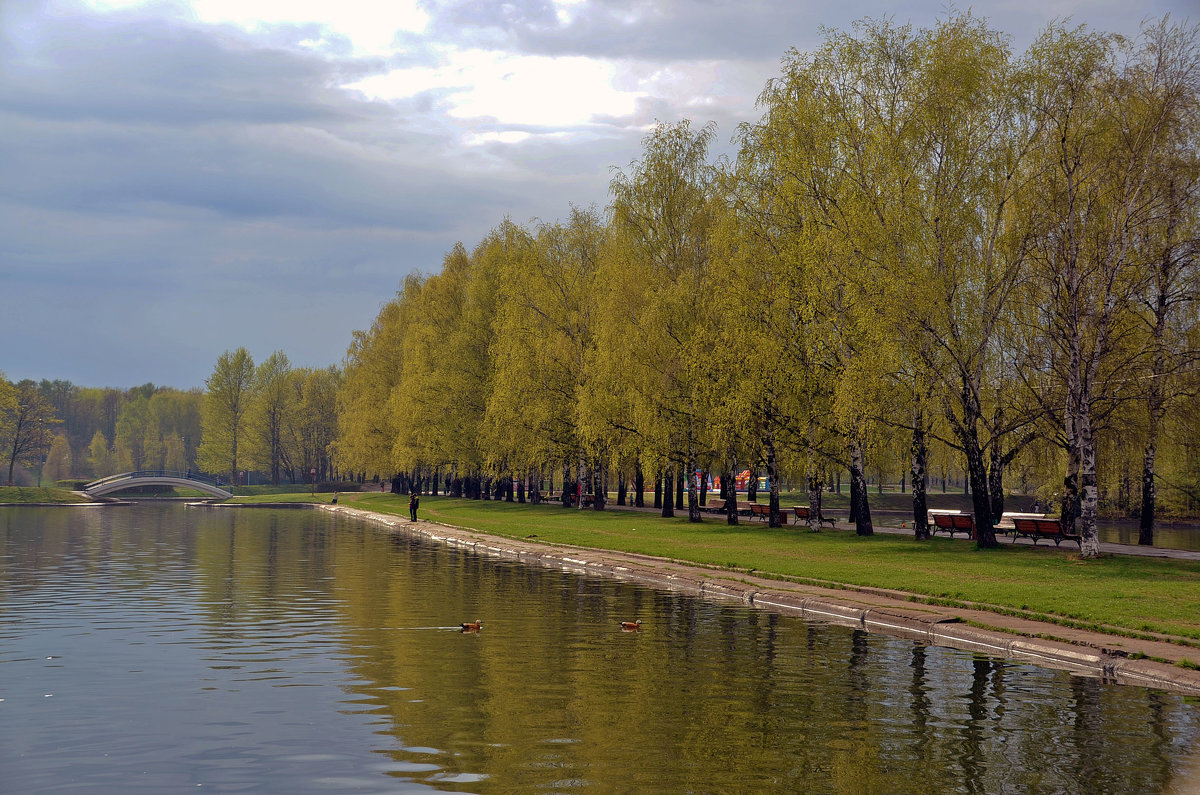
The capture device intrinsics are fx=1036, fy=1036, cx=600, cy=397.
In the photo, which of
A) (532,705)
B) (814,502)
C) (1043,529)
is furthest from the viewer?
(814,502)

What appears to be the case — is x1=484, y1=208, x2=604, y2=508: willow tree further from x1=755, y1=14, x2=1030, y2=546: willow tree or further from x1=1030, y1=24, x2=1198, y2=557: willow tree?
x1=1030, y1=24, x2=1198, y2=557: willow tree

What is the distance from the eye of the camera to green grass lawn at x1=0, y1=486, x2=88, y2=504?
96.5 meters

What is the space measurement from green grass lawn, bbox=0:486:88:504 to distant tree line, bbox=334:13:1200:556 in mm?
63268

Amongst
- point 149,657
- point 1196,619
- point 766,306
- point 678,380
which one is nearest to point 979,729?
point 1196,619

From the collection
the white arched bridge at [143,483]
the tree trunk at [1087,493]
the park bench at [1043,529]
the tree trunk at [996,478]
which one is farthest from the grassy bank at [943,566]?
the white arched bridge at [143,483]

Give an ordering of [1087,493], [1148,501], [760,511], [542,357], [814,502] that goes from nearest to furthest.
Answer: [1087,493] < [1148,501] < [814,502] < [760,511] < [542,357]

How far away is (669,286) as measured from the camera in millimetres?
50531

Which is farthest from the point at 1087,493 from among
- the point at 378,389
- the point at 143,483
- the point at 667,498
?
the point at 143,483

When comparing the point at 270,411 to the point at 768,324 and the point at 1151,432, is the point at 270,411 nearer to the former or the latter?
the point at 768,324

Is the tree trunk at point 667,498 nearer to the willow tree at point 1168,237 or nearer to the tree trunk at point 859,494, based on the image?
the tree trunk at point 859,494

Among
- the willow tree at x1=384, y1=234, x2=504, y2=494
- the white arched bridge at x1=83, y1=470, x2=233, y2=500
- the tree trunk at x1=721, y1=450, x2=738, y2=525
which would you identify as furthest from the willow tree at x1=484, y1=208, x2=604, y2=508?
the white arched bridge at x1=83, y1=470, x2=233, y2=500

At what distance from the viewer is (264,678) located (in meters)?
15.4

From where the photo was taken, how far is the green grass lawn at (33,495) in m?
96.5

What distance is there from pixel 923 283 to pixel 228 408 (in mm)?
117546
